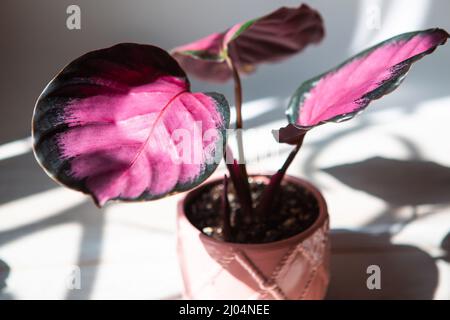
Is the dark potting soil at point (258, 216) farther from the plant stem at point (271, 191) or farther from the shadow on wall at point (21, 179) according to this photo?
the shadow on wall at point (21, 179)

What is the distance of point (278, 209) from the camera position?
71cm

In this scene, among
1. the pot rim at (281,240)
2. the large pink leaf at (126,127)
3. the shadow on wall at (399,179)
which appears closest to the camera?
the large pink leaf at (126,127)

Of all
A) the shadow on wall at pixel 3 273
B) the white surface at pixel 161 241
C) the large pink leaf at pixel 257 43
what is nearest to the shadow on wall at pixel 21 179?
the white surface at pixel 161 241

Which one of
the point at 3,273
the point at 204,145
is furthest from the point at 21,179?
→ the point at 204,145

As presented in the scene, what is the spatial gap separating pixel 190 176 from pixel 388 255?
0.59 m

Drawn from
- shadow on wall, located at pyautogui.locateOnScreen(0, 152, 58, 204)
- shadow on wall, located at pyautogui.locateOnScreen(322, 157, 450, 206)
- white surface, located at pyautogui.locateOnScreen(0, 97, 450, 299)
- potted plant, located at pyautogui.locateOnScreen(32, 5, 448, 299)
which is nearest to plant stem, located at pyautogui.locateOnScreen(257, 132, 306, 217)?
potted plant, located at pyautogui.locateOnScreen(32, 5, 448, 299)

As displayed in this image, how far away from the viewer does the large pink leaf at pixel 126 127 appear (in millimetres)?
447

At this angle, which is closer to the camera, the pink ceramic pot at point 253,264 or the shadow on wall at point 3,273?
the pink ceramic pot at point 253,264

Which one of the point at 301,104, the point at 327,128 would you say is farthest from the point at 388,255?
the point at 327,128

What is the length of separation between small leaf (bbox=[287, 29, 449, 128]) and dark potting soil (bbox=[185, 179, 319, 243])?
0.47 feet

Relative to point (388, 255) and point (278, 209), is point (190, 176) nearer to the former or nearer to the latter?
point (278, 209)

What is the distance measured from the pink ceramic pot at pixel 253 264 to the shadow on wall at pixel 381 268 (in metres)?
0.19

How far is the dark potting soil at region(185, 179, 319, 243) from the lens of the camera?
664mm
